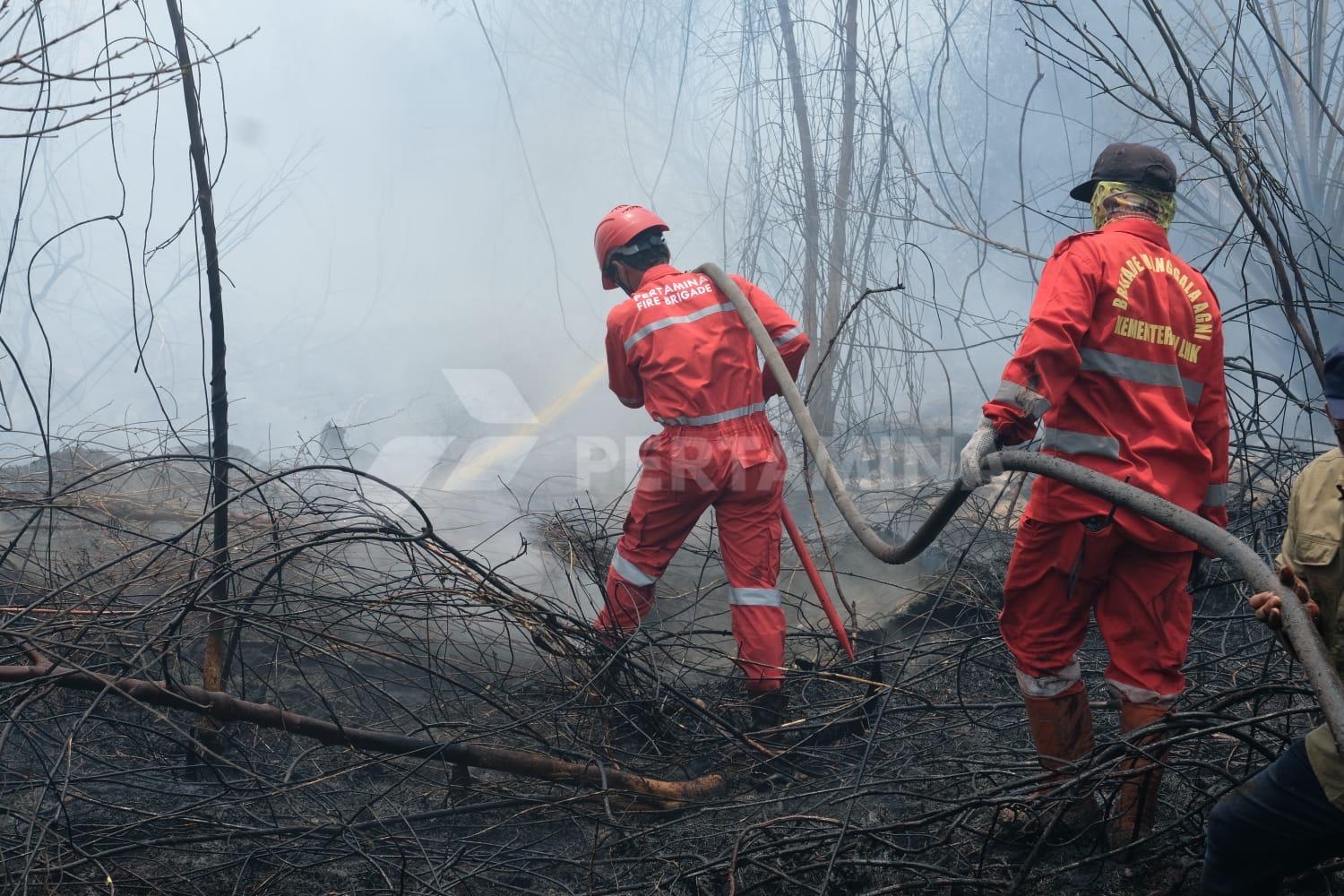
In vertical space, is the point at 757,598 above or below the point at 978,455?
below

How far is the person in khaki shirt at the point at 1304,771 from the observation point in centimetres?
160

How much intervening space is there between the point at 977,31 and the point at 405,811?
25.8 ft

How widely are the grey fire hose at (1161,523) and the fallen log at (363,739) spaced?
1.00 meters

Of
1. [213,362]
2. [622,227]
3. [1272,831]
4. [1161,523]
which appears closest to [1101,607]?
[1161,523]

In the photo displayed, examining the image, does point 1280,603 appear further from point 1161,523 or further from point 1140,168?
point 1140,168

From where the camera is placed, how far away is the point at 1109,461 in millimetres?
2471

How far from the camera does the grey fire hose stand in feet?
4.85

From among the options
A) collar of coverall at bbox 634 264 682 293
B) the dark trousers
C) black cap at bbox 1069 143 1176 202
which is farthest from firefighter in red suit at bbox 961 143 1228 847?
collar of coverall at bbox 634 264 682 293

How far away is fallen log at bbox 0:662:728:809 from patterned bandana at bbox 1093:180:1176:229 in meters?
2.15

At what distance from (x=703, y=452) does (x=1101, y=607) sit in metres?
1.53

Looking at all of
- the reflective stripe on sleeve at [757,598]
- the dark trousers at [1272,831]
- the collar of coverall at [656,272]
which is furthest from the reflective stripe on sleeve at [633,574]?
the dark trousers at [1272,831]

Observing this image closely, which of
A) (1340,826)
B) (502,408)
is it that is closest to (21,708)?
(1340,826)

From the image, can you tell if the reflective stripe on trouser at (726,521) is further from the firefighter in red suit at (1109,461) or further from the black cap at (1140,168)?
the black cap at (1140,168)

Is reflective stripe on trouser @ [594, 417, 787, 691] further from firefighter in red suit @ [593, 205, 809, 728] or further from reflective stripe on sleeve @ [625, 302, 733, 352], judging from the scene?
A: reflective stripe on sleeve @ [625, 302, 733, 352]
